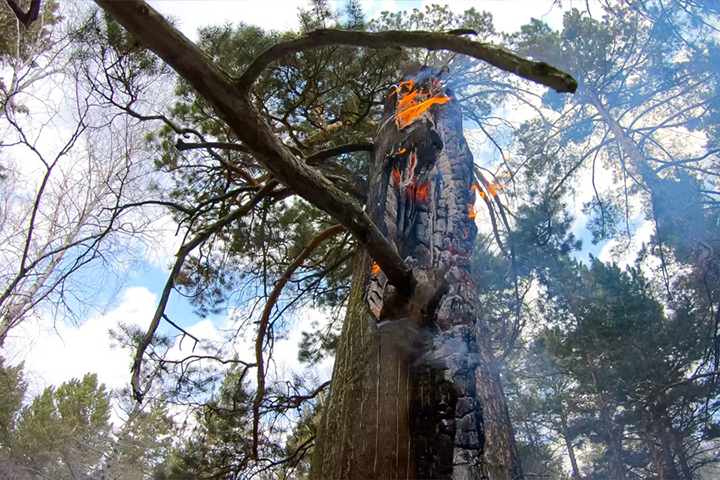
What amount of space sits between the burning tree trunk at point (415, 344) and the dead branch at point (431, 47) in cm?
83

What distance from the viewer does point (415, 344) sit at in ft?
5.32

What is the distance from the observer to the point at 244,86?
1.36 meters

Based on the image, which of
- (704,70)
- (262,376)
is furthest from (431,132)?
(704,70)

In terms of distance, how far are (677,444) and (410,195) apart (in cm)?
1210

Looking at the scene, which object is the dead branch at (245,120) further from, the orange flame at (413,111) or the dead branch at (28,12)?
the orange flame at (413,111)

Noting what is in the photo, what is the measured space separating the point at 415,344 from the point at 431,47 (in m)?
1.10

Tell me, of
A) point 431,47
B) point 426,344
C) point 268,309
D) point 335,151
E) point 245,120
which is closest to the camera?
point 431,47

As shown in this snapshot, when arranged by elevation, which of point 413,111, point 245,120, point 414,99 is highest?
point 414,99

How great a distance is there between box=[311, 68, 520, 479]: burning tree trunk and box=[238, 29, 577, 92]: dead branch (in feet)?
2.72

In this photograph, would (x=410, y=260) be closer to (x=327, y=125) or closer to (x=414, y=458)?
(x=414, y=458)

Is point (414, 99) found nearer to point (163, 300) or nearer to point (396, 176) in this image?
point (396, 176)

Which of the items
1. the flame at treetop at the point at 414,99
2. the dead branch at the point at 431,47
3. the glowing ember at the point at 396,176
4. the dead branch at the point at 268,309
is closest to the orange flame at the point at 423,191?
the glowing ember at the point at 396,176

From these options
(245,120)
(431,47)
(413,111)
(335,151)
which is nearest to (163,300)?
(335,151)

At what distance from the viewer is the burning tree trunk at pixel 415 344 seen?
1428 millimetres
